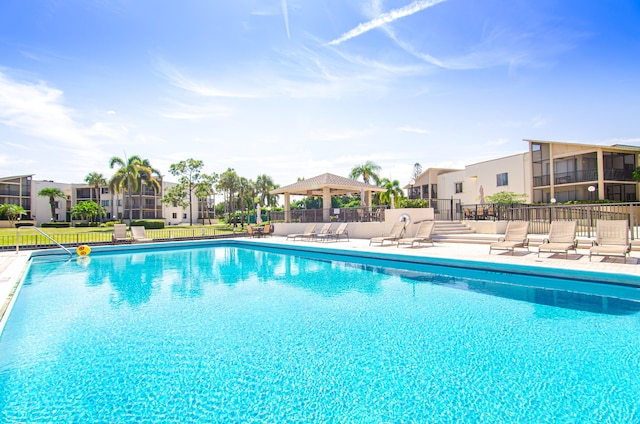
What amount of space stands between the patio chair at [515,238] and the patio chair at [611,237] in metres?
1.78

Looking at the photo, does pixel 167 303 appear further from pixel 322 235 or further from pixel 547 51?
pixel 547 51

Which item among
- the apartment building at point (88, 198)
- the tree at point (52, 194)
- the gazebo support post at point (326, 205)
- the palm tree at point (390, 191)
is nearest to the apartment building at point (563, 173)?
the palm tree at point (390, 191)

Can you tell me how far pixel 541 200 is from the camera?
28359mm

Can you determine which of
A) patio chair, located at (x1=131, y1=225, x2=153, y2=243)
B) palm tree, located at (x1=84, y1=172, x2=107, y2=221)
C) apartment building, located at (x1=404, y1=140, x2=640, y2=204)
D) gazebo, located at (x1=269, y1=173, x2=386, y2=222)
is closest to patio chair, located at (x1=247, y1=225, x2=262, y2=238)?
gazebo, located at (x1=269, y1=173, x2=386, y2=222)

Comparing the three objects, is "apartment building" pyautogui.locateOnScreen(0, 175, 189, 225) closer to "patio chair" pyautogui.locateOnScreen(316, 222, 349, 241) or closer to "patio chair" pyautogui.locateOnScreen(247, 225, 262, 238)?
"patio chair" pyautogui.locateOnScreen(247, 225, 262, 238)

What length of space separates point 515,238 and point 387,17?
27.5 feet

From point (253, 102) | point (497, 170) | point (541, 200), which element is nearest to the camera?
point (253, 102)

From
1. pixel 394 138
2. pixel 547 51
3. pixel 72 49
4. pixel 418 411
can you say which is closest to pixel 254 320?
pixel 418 411

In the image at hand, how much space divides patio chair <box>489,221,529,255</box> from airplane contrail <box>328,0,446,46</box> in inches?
302

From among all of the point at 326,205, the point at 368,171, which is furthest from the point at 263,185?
the point at 326,205

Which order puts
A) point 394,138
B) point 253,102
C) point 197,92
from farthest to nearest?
point 394,138 < point 253,102 < point 197,92

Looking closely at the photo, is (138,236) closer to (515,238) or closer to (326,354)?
(326,354)

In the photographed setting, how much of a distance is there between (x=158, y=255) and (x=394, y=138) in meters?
15.7

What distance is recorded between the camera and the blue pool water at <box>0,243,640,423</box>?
310 cm
